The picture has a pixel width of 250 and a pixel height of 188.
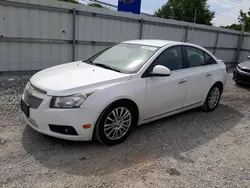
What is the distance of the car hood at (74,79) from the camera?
3.16 meters

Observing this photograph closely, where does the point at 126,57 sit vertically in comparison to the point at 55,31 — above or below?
below

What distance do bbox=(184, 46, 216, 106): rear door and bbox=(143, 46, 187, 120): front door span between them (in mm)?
194

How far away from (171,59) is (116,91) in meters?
1.48

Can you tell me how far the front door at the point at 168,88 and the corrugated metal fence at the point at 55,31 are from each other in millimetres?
4057

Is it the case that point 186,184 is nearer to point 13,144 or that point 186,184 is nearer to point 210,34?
point 13,144

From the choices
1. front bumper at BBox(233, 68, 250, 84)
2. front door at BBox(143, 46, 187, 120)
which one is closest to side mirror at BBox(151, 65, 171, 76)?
front door at BBox(143, 46, 187, 120)

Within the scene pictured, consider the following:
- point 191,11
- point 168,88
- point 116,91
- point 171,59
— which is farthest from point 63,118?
point 191,11

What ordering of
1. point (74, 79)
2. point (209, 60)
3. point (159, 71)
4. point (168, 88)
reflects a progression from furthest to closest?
point (209, 60) < point (168, 88) < point (159, 71) < point (74, 79)

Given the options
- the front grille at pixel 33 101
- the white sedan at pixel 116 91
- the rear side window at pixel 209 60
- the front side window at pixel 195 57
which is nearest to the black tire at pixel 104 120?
the white sedan at pixel 116 91

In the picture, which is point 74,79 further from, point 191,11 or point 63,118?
point 191,11

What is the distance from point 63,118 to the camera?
308cm

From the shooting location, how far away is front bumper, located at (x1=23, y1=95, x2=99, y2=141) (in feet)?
10.1

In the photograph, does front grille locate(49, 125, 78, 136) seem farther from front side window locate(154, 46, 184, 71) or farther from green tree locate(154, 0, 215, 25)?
green tree locate(154, 0, 215, 25)

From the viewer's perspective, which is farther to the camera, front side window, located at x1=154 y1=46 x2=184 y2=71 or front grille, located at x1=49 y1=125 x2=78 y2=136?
front side window, located at x1=154 y1=46 x2=184 y2=71
